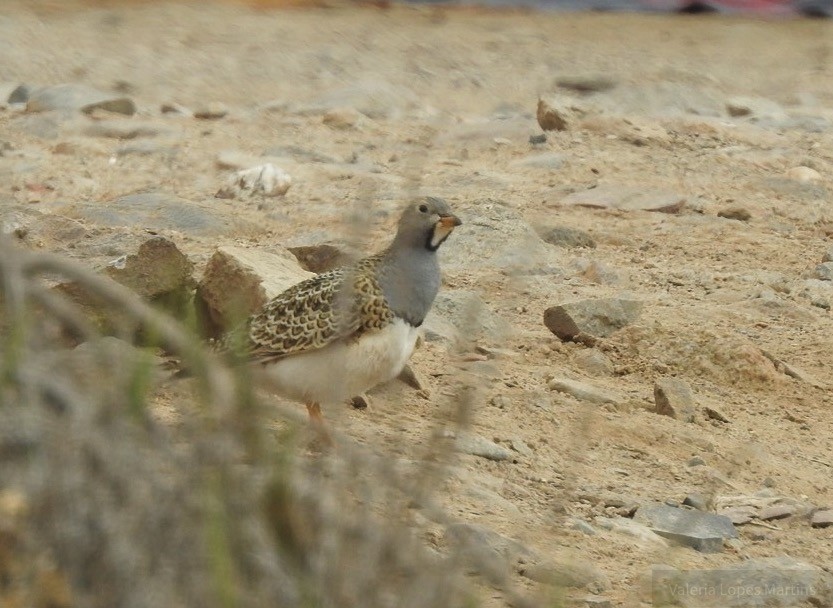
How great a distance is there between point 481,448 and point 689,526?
0.89m

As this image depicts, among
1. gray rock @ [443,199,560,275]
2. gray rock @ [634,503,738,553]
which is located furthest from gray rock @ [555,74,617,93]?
gray rock @ [634,503,738,553]

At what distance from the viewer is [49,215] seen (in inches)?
324

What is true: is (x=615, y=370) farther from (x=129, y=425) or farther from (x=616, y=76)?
(x=616, y=76)

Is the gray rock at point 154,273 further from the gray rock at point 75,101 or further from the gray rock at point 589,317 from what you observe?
the gray rock at point 75,101

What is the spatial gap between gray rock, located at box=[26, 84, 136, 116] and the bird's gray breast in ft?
17.3

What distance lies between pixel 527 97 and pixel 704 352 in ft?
18.1

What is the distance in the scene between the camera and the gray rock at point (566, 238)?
29.5 ft

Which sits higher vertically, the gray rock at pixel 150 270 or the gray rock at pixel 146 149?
the gray rock at pixel 150 270

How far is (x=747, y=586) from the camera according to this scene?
16.7 ft

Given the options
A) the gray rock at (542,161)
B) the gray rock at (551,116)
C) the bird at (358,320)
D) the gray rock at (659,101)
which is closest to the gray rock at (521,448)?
the bird at (358,320)

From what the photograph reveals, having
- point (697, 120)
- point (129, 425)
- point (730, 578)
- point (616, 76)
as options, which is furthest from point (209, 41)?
point (129, 425)

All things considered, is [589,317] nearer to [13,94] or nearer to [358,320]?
[358,320]

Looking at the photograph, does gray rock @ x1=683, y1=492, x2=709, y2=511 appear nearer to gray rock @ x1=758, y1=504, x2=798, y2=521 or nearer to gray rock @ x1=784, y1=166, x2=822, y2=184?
gray rock @ x1=758, y1=504, x2=798, y2=521

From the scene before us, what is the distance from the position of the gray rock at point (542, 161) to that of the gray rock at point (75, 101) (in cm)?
271
